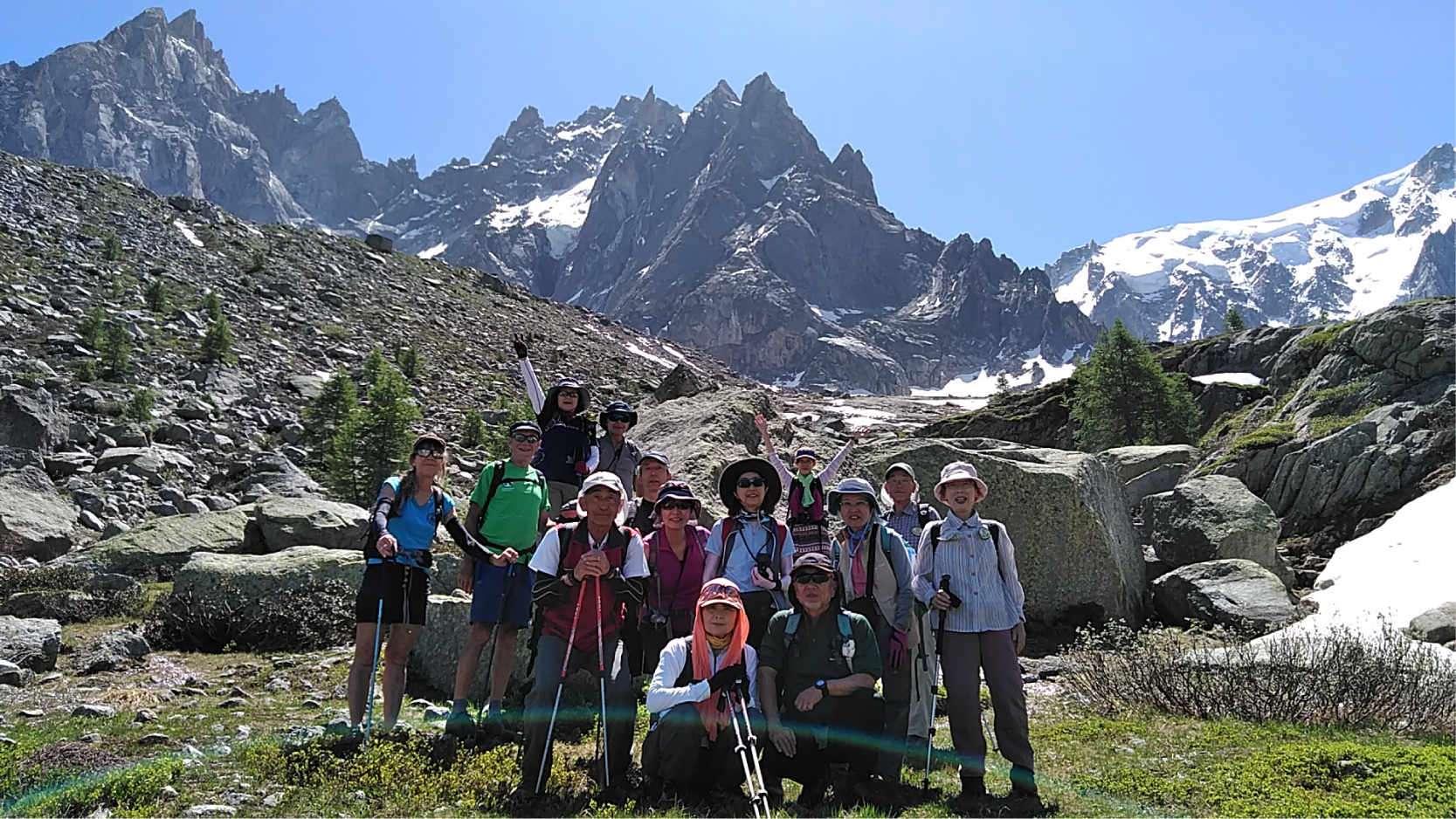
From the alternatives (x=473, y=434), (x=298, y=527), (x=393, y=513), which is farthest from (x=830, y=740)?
(x=473, y=434)

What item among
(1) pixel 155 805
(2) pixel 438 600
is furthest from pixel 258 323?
(1) pixel 155 805

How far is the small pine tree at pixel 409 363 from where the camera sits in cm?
4369

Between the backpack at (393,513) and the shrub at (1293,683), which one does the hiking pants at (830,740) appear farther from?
the shrub at (1293,683)

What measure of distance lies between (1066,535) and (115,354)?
113 feet

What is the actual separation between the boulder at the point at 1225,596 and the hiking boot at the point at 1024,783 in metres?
7.41

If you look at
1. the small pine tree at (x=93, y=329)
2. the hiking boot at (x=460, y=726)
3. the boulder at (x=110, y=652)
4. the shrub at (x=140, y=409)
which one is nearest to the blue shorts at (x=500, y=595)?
the hiking boot at (x=460, y=726)

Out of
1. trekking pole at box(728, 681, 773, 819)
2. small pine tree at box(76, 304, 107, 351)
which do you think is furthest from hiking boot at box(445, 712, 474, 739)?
small pine tree at box(76, 304, 107, 351)

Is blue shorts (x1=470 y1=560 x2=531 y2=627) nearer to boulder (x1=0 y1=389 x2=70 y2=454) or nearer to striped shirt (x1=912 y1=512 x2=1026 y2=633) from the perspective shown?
striped shirt (x1=912 y1=512 x2=1026 y2=633)

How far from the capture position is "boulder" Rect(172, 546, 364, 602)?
33.9 ft

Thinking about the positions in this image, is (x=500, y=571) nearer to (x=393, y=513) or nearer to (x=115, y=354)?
(x=393, y=513)

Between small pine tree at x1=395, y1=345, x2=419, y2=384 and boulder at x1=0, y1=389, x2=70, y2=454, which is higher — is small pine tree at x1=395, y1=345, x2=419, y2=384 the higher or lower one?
the higher one

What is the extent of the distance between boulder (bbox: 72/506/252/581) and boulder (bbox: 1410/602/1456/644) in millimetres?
18983

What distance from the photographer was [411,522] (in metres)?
6.52

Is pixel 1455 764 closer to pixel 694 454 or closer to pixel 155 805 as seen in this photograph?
pixel 155 805
